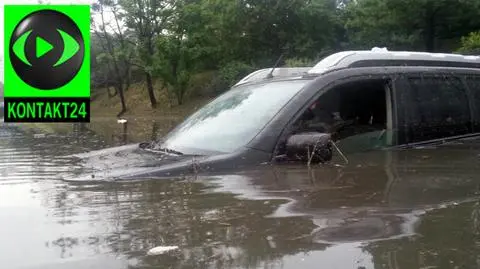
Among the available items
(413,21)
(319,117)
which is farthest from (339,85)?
(413,21)

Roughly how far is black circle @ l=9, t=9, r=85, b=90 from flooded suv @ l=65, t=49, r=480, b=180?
2.79 m

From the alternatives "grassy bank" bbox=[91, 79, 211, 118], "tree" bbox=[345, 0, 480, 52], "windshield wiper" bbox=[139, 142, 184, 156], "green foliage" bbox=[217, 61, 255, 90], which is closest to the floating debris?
"windshield wiper" bbox=[139, 142, 184, 156]

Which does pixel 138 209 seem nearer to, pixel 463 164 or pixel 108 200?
pixel 108 200

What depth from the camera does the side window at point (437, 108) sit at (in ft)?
17.1

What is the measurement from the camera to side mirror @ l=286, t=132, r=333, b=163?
14.3ft

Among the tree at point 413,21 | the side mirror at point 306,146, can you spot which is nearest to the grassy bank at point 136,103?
the tree at point 413,21

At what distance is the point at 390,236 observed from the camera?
2654 mm

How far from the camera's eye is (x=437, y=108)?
17.6 ft

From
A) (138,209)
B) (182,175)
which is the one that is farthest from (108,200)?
(182,175)

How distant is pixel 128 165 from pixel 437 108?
9.97ft

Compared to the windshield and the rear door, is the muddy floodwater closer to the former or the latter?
the windshield

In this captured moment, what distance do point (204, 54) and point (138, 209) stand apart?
35.3 meters

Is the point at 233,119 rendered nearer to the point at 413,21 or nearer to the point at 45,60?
the point at 45,60

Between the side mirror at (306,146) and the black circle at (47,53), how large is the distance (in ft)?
15.2
